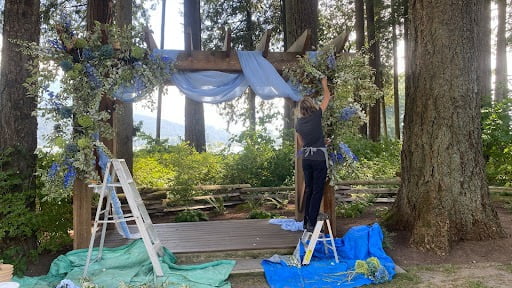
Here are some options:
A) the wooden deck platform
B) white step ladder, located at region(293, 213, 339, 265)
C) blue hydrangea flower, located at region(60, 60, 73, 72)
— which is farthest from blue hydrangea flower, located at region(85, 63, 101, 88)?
white step ladder, located at region(293, 213, 339, 265)

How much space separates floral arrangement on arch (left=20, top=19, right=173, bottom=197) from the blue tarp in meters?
2.43

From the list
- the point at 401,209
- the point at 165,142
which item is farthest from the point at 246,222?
the point at 165,142

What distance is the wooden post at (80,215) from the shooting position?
5.07 metres

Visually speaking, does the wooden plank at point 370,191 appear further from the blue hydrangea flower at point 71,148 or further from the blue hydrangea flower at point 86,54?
the blue hydrangea flower at point 86,54

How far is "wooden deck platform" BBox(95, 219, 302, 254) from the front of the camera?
17.4 feet

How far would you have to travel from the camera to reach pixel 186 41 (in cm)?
544

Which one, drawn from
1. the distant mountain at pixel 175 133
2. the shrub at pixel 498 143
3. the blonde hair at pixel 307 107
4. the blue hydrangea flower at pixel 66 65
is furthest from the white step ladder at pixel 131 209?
the shrub at pixel 498 143

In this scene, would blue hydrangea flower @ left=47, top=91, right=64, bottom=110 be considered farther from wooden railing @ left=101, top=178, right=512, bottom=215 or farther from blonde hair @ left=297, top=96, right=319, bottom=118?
wooden railing @ left=101, top=178, right=512, bottom=215

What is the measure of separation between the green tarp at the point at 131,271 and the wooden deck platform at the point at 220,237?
15.1 inches

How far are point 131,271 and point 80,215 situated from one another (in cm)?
103

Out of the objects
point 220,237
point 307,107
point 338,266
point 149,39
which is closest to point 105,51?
point 149,39

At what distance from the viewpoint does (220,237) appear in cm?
584

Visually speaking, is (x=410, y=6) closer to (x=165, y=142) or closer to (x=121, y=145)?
(x=121, y=145)

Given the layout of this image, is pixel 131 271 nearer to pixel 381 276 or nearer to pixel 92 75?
pixel 92 75
